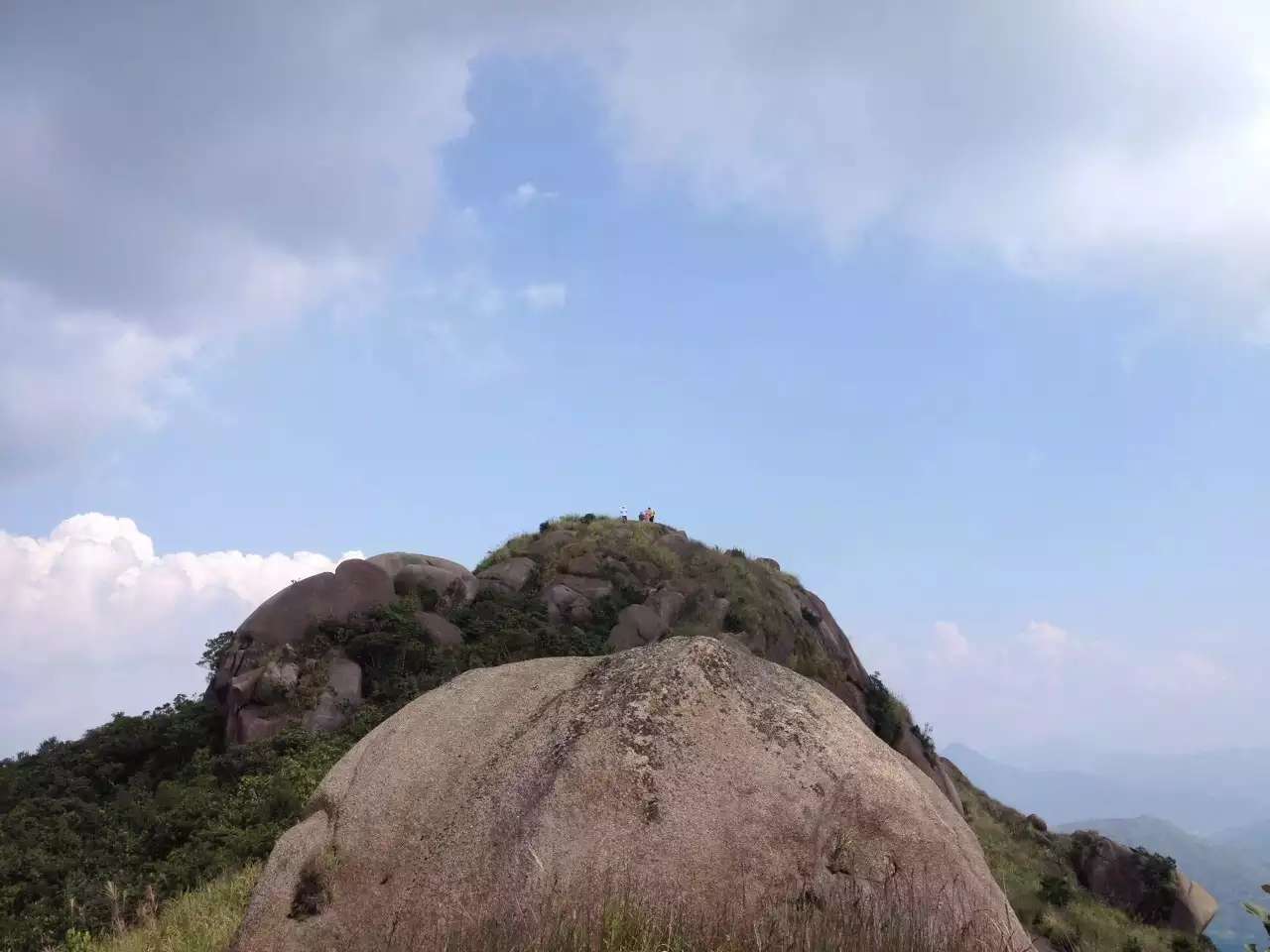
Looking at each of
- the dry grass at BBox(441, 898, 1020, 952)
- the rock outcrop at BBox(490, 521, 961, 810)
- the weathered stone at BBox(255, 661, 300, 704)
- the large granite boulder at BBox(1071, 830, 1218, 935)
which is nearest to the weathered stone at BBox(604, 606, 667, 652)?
the rock outcrop at BBox(490, 521, 961, 810)

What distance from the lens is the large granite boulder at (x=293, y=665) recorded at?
26906 mm

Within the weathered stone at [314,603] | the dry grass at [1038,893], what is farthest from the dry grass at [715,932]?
the weathered stone at [314,603]

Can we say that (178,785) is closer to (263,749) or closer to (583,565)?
(263,749)

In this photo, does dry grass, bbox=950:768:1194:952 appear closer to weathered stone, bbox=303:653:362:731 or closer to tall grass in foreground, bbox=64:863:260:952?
tall grass in foreground, bbox=64:863:260:952

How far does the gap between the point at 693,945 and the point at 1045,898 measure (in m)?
30.1

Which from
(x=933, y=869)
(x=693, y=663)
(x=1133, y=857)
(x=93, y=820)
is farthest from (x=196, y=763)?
(x=1133, y=857)

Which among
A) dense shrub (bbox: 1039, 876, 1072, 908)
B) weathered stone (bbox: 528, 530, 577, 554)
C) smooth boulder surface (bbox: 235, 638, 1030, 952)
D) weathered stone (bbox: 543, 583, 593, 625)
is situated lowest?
dense shrub (bbox: 1039, 876, 1072, 908)

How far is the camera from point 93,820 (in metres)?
23.2

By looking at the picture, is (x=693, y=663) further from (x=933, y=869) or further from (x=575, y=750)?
(x=933, y=869)

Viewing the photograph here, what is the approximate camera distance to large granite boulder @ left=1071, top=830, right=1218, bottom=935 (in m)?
34.7

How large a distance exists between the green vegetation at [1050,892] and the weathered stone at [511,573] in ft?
64.2

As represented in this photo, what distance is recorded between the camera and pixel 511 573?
38.8 m

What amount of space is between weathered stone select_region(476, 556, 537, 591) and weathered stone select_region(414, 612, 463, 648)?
16.8ft

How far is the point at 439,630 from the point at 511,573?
747 cm
